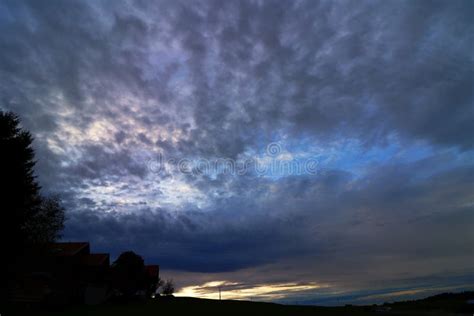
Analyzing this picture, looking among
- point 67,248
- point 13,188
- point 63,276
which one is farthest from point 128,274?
point 13,188

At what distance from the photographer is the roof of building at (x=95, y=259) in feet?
225

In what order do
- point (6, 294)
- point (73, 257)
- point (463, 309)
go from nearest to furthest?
point (463, 309)
point (6, 294)
point (73, 257)

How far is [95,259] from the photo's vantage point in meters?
71.9

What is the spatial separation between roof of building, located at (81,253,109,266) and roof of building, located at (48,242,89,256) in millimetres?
2492

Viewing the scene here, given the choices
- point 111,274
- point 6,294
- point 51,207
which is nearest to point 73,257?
point 111,274

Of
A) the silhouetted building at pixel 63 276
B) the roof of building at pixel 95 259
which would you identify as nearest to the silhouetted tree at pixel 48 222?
the silhouetted building at pixel 63 276

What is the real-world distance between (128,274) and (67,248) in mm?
13794

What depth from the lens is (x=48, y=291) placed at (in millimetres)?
53219

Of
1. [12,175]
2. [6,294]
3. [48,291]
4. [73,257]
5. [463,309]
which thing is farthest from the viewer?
[73,257]

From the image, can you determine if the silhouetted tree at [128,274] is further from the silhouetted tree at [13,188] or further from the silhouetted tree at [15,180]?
the silhouetted tree at [15,180]

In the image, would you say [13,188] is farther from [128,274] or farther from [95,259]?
[95,259]

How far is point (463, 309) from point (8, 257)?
45072 millimetres

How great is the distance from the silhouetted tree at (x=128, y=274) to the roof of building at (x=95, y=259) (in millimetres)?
5450

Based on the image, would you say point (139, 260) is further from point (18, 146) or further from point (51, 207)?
point (18, 146)
